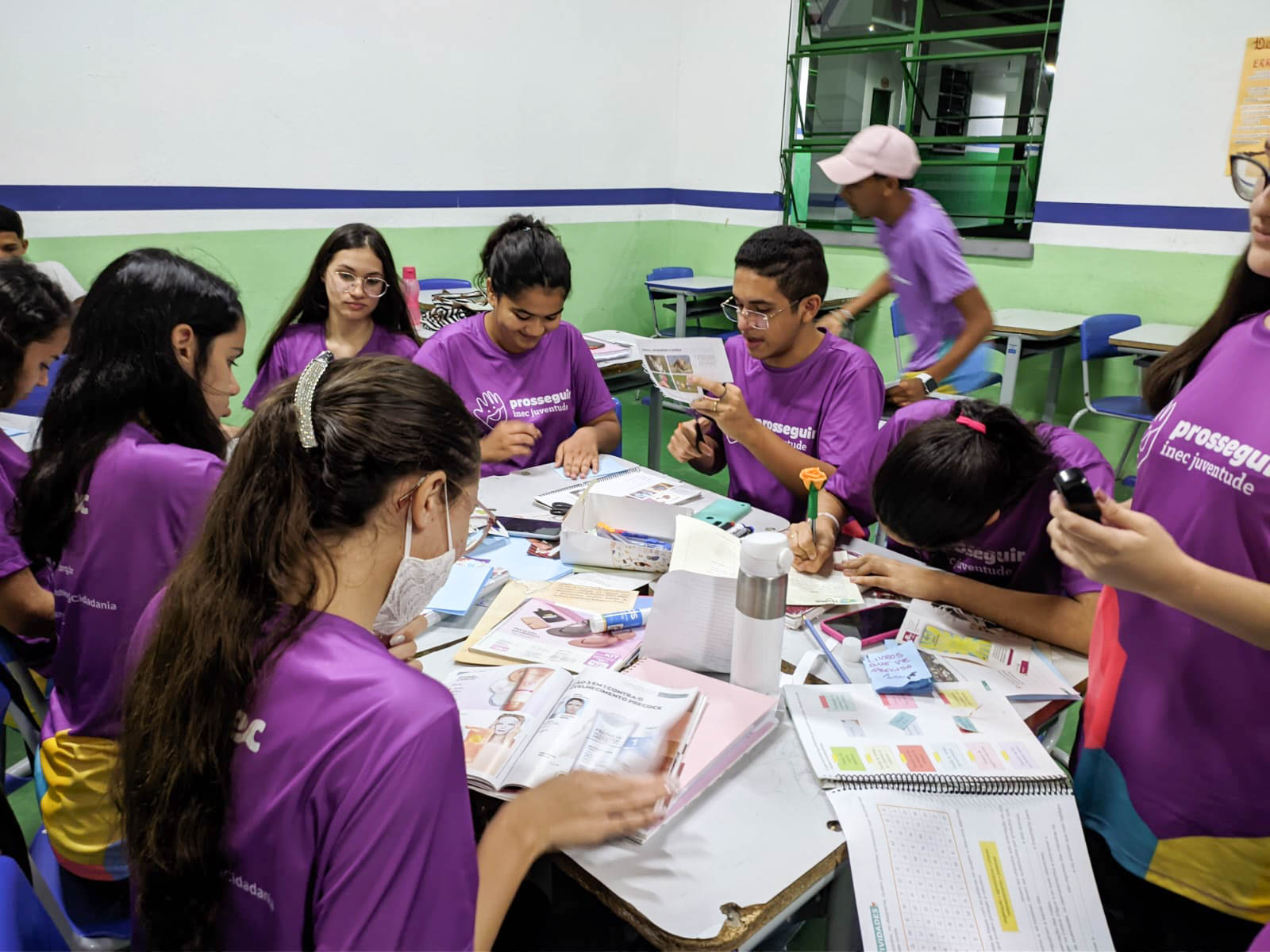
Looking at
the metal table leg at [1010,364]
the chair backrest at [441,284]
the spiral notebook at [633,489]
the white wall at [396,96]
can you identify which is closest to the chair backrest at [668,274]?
the white wall at [396,96]

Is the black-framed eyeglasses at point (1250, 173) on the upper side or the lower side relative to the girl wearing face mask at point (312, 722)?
upper

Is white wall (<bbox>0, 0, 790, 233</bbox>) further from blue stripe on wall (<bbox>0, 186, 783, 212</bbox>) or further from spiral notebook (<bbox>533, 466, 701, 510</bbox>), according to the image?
spiral notebook (<bbox>533, 466, 701, 510</bbox>)

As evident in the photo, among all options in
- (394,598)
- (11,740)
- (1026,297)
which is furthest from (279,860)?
(1026,297)

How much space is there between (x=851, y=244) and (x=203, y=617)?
5.33 m

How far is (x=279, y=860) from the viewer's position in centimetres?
73

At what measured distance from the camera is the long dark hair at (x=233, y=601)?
2.42 feet

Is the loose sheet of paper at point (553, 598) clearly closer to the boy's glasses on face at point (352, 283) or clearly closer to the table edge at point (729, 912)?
the table edge at point (729, 912)

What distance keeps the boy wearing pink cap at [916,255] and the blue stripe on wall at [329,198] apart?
2660 millimetres

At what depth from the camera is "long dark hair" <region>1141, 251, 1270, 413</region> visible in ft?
3.60

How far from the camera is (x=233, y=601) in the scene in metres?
0.77

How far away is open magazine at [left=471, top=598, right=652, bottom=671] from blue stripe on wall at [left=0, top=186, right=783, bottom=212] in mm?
3365

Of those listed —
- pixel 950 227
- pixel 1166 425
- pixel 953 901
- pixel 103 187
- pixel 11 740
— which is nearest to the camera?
pixel 953 901

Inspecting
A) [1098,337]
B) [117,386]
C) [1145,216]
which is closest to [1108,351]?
[1098,337]

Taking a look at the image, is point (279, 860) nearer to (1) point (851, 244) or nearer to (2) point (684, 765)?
(2) point (684, 765)
